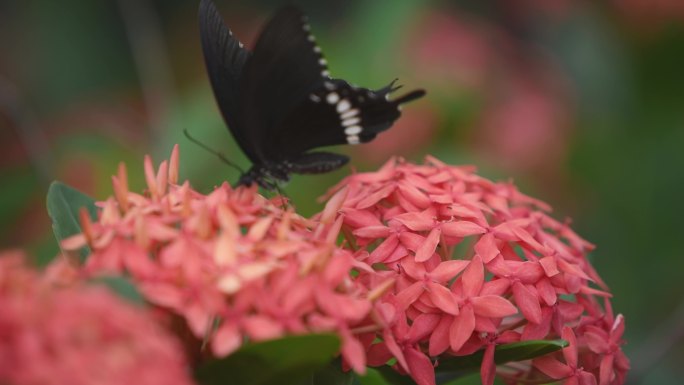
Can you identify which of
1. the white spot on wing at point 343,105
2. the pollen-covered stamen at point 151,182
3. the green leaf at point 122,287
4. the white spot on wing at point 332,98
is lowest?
the green leaf at point 122,287

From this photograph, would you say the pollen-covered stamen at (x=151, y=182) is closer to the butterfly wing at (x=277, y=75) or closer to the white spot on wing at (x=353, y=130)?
the butterfly wing at (x=277, y=75)

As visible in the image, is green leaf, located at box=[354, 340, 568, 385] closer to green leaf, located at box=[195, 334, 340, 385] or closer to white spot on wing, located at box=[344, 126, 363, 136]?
green leaf, located at box=[195, 334, 340, 385]

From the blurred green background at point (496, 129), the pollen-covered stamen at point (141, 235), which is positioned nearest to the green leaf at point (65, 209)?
the pollen-covered stamen at point (141, 235)

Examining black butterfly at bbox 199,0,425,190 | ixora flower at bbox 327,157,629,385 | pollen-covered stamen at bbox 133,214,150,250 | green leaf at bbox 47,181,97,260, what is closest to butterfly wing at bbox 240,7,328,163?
black butterfly at bbox 199,0,425,190

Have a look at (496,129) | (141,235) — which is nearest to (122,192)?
(141,235)

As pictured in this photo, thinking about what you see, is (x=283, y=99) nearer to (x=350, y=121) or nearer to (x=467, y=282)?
(x=350, y=121)

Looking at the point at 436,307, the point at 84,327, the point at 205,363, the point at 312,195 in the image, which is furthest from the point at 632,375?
the point at 84,327
